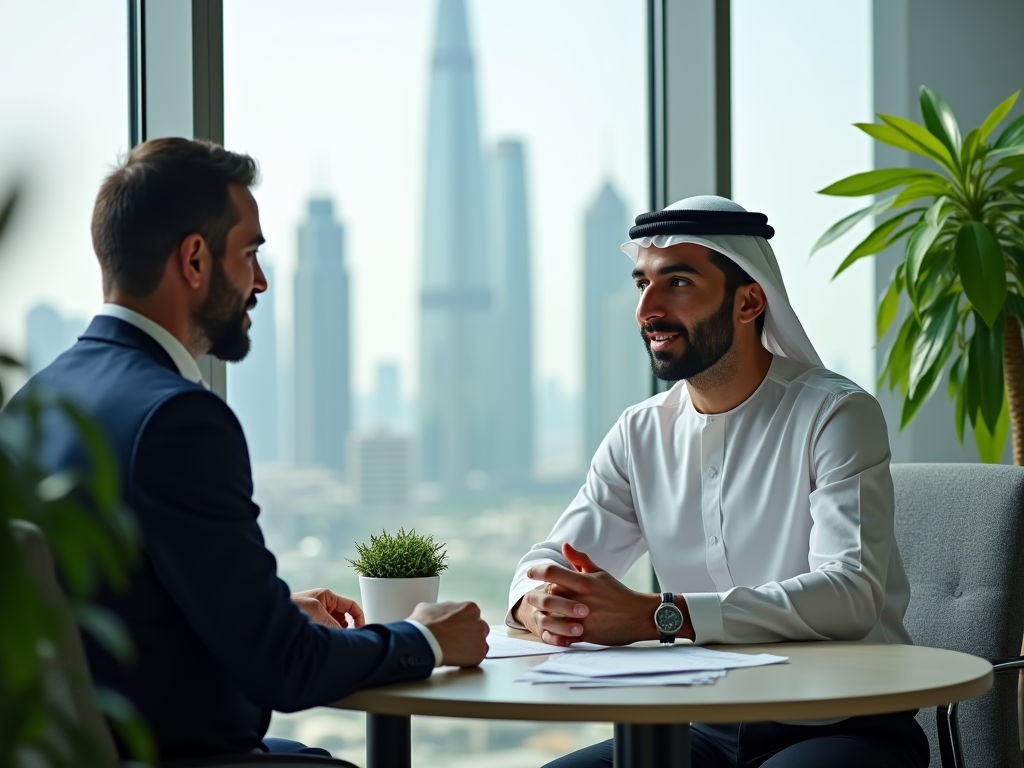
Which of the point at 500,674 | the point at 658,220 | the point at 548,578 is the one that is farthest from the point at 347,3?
the point at 500,674

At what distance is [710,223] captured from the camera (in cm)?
253

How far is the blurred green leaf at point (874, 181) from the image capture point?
11.1ft

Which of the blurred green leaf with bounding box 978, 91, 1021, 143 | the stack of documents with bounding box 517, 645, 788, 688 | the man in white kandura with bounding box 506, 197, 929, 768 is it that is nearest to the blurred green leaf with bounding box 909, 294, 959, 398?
the blurred green leaf with bounding box 978, 91, 1021, 143

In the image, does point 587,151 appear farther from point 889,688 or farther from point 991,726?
point 889,688

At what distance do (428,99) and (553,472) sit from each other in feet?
4.26

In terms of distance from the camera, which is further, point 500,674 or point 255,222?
point 255,222

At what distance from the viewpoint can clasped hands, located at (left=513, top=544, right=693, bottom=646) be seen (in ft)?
6.36

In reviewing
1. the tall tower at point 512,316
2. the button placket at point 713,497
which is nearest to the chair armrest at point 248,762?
the button placket at point 713,497

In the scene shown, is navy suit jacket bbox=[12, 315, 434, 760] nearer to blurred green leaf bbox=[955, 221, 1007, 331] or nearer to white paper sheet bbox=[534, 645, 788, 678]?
white paper sheet bbox=[534, 645, 788, 678]

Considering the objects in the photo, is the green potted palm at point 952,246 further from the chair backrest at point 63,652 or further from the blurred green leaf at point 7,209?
the blurred green leaf at point 7,209

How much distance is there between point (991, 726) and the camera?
2.36 metres

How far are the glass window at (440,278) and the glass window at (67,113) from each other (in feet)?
1.08

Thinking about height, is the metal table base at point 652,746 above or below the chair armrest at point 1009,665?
above

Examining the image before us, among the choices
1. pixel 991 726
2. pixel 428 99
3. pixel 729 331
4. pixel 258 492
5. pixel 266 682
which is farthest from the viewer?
pixel 428 99
